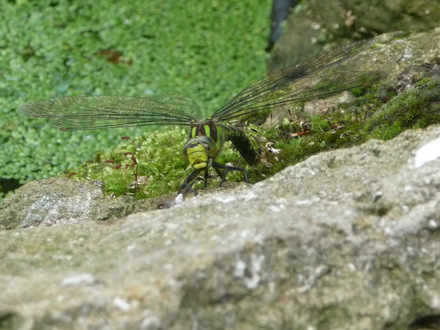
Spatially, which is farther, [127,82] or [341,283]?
[127,82]

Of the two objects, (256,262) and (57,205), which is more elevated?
(256,262)

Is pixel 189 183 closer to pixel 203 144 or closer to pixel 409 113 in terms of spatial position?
pixel 203 144

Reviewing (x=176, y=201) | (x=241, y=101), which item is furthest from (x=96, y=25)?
(x=176, y=201)

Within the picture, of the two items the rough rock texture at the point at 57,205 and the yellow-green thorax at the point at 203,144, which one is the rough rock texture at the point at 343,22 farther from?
the rough rock texture at the point at 57,205

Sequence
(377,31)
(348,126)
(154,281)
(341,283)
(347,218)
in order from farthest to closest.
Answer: (377,31), (348,126), (347,218), (341,283), (154,281)

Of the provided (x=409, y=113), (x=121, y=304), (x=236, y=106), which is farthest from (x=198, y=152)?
(x=121, y=304)

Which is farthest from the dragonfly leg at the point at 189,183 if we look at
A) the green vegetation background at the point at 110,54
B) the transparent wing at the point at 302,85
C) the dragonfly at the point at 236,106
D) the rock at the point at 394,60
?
the green vegetation background at the point at 110,54

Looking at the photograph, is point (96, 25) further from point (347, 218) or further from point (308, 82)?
point (347, 218)
